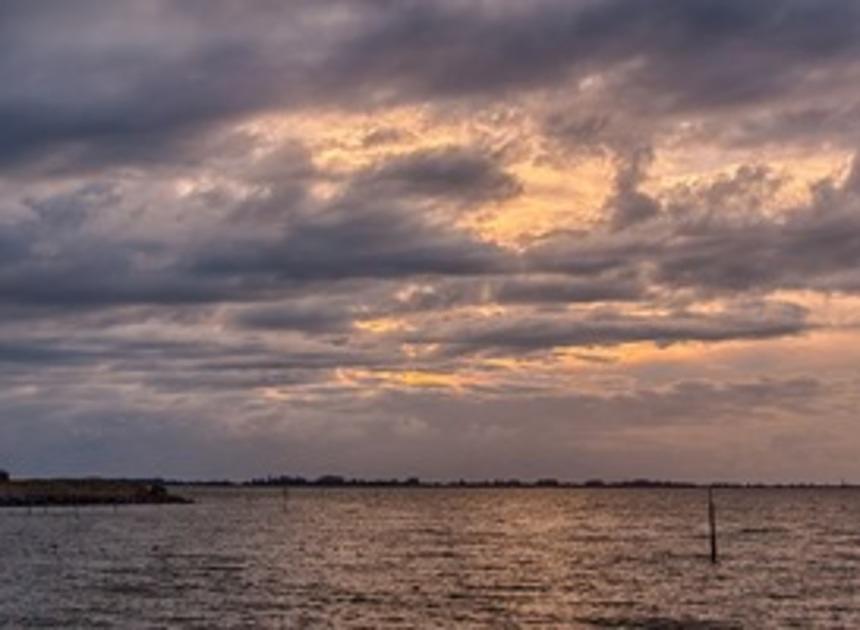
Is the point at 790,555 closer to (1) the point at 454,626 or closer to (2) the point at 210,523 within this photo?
(1) the point at 454,626

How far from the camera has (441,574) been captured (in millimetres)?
89750

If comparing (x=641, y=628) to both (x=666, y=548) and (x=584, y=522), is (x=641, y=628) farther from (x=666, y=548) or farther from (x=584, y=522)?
(x=584, y=522)

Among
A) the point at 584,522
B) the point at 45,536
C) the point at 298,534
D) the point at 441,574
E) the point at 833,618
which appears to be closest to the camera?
the point at 833,618

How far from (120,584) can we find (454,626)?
93.9 ft

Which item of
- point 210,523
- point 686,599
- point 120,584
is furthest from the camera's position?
point 210,523

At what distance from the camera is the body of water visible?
213ft

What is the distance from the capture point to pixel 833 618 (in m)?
66.4

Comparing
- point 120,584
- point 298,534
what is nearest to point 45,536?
point 298,534

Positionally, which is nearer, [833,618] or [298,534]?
[833,618]

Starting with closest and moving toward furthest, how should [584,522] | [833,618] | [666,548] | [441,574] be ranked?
[833,618]
[441,574]
[666,548]
[584,522]

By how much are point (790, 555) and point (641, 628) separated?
54.9 meters

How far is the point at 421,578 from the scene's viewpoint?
283 feet

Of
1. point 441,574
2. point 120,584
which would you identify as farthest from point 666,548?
point 120,584

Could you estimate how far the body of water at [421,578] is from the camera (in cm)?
6481
